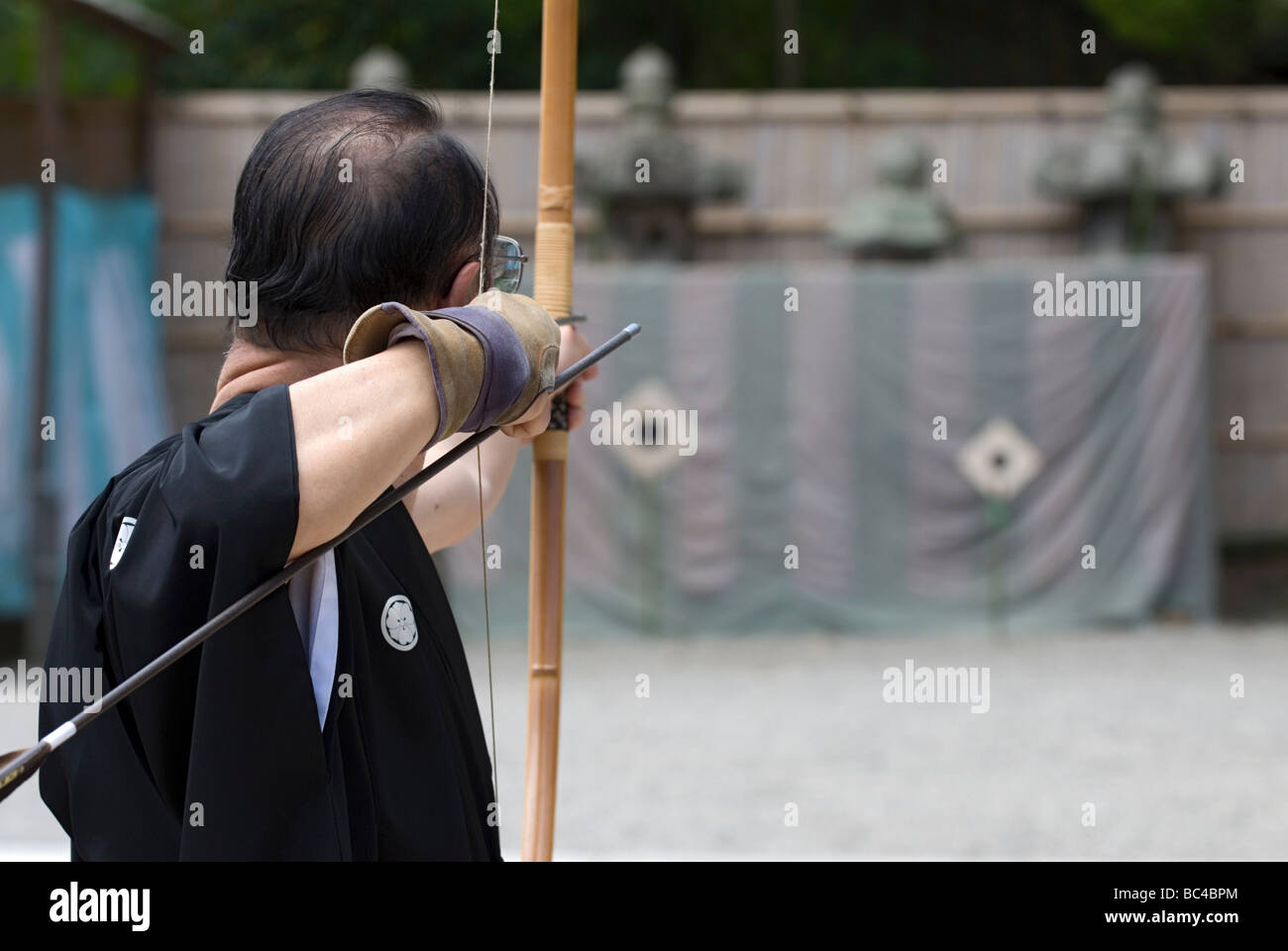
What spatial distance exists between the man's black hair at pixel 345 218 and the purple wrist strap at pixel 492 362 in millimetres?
66

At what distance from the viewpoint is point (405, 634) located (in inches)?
46.3

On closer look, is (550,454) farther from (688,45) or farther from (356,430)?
(688,45)

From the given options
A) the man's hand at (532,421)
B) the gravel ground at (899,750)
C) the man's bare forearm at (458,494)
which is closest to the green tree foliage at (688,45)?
the gravel ground at (899,750)

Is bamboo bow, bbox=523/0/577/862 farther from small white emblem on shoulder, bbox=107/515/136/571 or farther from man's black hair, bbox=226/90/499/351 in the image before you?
small white emblem on shoulder, bbox=107/515/136/571

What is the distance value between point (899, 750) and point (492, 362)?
12.9ft

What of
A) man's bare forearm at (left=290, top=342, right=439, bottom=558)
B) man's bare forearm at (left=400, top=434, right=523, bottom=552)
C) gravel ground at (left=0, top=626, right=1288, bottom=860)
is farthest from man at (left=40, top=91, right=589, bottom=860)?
gravel ground at (left=0, top=626, right=1288, bottom=860)

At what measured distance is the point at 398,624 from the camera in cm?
118

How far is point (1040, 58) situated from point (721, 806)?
7.54 metres

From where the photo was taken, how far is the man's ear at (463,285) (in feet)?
3.70

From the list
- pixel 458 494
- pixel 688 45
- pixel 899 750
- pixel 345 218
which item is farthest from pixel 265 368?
pixel 688 45

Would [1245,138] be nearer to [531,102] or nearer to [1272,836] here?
[531,102]

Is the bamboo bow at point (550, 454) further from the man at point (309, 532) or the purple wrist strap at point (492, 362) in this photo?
the purple wrist strap at point (492, 362)

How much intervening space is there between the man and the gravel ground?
7.26 feet
